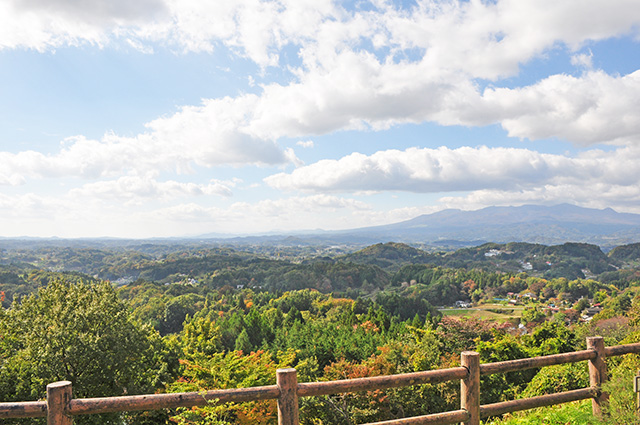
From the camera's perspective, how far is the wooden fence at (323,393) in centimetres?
369

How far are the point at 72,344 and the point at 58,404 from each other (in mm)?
14169

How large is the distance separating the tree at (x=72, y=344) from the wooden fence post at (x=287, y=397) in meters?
14.0

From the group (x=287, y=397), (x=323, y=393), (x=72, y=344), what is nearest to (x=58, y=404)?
(x=287, y=397)

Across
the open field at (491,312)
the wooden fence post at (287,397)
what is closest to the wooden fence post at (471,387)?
the wooden fence post at (287,397)

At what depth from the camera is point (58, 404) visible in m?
3.68

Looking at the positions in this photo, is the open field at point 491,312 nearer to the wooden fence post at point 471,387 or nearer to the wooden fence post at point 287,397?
the wooden fence post at point 471,387

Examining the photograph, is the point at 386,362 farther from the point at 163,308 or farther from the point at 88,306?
the point at 163,308

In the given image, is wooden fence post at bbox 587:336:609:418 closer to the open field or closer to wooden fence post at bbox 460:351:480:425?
wooden fence post at bbox 460:351:480:425

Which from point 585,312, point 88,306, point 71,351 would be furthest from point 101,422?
point 585,312

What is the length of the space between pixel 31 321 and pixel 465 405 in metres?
18.2

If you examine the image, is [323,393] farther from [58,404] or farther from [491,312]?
[491,312]

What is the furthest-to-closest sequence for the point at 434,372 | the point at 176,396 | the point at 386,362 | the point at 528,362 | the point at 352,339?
the point at 352,339 < the point at 386,362 < the point at 528,362 < the point at 434,372 < the point at 176,396

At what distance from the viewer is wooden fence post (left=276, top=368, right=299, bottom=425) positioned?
3.98 meters

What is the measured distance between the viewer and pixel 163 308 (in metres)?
82.6
